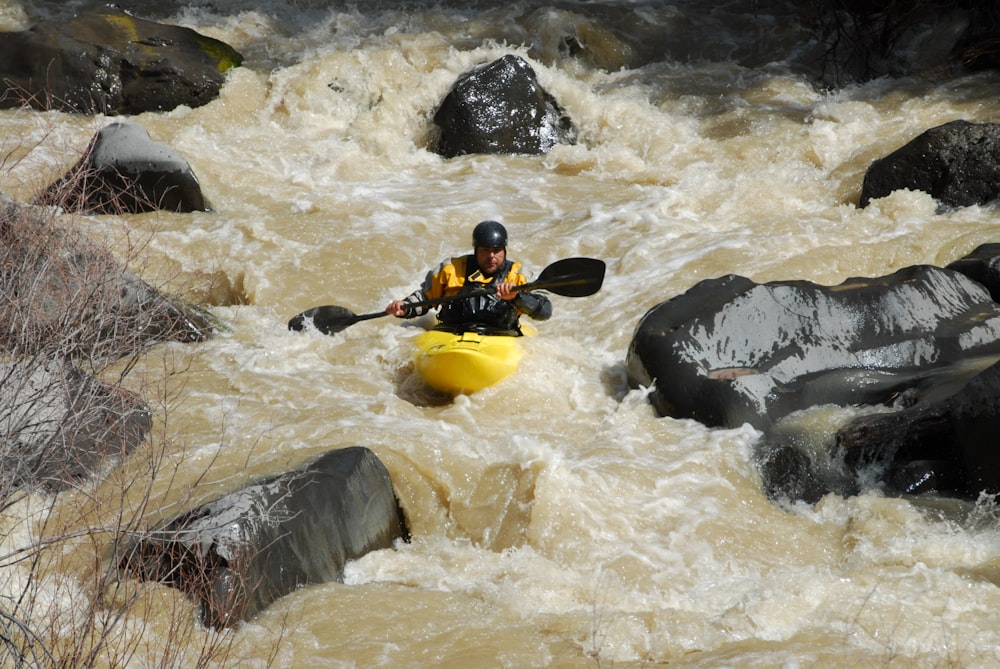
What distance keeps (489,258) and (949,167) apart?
3378 mm

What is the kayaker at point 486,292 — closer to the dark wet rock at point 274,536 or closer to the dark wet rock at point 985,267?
the dark wet rock at point 274,536

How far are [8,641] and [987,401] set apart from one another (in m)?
3.54

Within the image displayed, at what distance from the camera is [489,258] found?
562cm

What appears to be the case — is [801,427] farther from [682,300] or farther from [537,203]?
[537,203]

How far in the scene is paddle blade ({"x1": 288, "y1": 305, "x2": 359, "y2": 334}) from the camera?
233 inches

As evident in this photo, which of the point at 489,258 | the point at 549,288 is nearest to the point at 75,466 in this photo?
the point at 489,258

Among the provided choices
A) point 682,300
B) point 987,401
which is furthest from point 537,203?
point 987,401

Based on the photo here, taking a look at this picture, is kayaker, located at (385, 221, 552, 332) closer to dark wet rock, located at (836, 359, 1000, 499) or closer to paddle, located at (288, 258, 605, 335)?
paddle, located at (288, 258, 605, 335)

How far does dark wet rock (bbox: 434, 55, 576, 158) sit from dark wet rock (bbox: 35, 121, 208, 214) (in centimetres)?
235

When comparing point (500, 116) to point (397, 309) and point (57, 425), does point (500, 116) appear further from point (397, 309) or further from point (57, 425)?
point (57, 425)

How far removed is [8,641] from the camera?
2430 millimetres

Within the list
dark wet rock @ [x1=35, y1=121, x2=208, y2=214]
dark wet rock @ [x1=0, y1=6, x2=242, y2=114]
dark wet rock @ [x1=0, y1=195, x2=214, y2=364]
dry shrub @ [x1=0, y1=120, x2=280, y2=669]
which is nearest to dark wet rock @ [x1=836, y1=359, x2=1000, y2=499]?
dry shrub @ [x1=0, y1=120, x2=280, y2=669]

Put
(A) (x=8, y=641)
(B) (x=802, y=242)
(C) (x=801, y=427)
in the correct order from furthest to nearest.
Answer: (B) (x=802, y=242) < (C) (x=801, y=427) < (A) (x=8, y=641)

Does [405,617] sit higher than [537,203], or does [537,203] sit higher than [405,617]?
[537,203]
